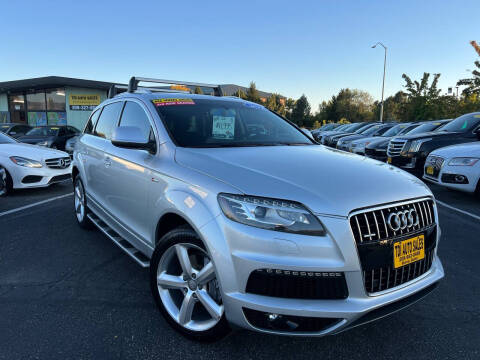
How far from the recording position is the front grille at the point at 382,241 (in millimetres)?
1801

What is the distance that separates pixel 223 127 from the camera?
3.04m

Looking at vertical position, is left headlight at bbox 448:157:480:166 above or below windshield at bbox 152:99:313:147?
below

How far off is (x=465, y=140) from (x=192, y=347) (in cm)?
796

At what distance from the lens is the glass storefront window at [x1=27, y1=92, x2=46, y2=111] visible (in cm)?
2617

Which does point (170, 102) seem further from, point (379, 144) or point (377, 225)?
point (379, 144)

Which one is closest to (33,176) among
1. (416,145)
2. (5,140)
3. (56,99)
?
(5,140)

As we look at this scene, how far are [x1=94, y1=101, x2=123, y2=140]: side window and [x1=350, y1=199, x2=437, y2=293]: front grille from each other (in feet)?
9.37

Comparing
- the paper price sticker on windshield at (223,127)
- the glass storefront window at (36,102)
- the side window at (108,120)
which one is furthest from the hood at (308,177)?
the glass storefront window at (36,102)

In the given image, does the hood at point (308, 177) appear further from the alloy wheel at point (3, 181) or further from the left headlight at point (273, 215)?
the alloy wheel at point (3, 181)

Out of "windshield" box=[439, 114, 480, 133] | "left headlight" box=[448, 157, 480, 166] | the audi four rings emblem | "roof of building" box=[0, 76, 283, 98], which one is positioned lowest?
"left headlight" box=[448, 157, 480, 166]

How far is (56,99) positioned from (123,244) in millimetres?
26797

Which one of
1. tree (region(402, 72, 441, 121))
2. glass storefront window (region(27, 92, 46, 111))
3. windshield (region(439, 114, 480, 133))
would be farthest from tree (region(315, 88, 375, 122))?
windshield (region(439, 114, 480, 133))

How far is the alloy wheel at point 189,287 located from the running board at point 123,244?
1.29ft

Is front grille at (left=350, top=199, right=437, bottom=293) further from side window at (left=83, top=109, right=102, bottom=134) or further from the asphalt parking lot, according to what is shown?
side window at (left=83, top=109, right=102, bottom=134)
